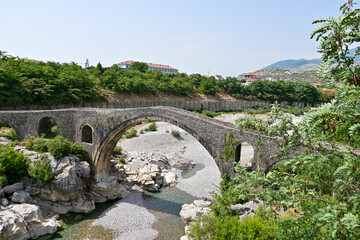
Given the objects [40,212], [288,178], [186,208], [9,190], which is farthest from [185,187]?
[288,178]

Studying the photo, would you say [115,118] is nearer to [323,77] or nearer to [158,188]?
[158,188]

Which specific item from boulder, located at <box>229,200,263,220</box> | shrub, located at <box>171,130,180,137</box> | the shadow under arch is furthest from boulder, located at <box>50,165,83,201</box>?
shrub, located at <box>171,130,180,137</box>

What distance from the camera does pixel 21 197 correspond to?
18.0m

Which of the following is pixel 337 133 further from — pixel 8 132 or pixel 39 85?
pixel 39 85

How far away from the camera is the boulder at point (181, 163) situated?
30.2m

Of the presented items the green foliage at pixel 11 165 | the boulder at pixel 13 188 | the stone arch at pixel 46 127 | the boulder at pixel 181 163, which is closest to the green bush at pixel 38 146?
the green foliage at pixel 11 165

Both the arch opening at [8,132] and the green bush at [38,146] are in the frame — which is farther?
the arch opening at [8,132]

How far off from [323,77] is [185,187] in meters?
21.9

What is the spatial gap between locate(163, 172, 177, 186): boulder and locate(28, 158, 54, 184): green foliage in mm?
10875

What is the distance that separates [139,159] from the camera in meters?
30.5

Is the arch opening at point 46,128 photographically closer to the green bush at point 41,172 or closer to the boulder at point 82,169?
the boulder at point 82,169

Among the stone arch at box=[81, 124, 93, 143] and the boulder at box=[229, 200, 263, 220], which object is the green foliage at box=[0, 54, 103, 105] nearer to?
the stone arch at box=[81, 124, 93, 143]

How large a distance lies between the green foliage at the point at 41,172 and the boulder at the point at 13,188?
0.90 m

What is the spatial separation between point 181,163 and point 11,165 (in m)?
17.2
